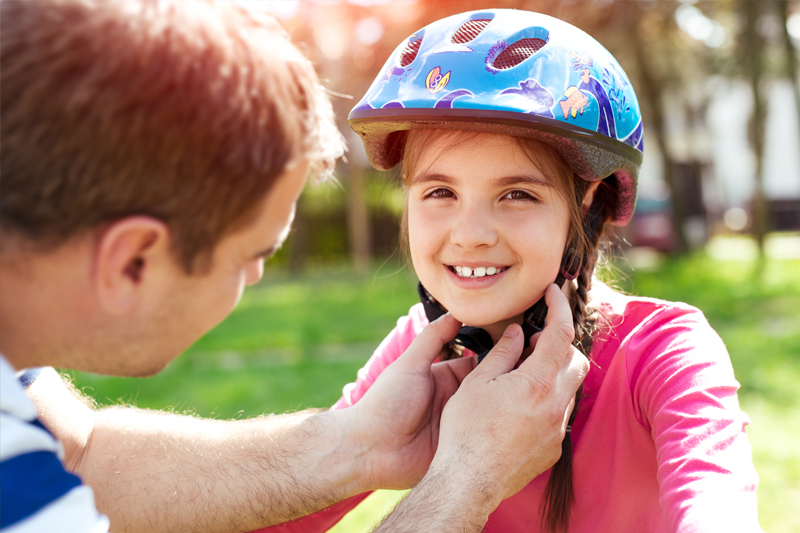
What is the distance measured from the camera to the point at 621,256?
2.92 metres

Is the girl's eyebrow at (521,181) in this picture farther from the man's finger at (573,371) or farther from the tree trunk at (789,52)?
the tree trunk at (789,52)

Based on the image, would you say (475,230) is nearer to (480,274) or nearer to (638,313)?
(480,274)

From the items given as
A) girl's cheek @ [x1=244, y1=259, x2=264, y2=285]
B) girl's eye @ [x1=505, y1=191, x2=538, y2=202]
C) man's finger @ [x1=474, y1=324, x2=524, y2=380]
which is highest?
girl's cheek @ [x1=244, y1=259, x2=264, y2=285]

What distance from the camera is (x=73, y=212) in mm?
1251

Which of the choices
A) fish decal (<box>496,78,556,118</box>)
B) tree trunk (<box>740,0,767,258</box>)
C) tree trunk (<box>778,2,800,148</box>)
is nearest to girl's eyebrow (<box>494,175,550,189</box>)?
fish decal (<box>496,78,556,118</box>)

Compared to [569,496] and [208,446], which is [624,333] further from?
[208,446]

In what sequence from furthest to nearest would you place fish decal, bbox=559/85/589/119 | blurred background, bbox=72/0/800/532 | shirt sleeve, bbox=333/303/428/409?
blurred background, bbox=72/0/800/532, shirt sleeve, bbox=333/303/428/409, fish decal, bbox=559/85/589/119

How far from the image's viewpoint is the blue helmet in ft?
6.89

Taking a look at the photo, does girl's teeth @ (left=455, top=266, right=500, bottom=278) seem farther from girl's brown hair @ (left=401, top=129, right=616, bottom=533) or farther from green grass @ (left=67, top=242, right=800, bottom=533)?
green grass @ (left=67, top=242, right=800, bottom=533)

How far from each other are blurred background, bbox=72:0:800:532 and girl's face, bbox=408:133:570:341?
38 cm

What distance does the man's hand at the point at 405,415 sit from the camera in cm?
227

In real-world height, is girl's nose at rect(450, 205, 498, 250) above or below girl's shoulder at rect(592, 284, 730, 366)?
above

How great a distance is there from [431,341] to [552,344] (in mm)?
453

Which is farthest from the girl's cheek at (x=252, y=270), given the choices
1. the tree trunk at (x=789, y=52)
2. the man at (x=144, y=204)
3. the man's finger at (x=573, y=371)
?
the tree trunk at (x=789, y=52)
